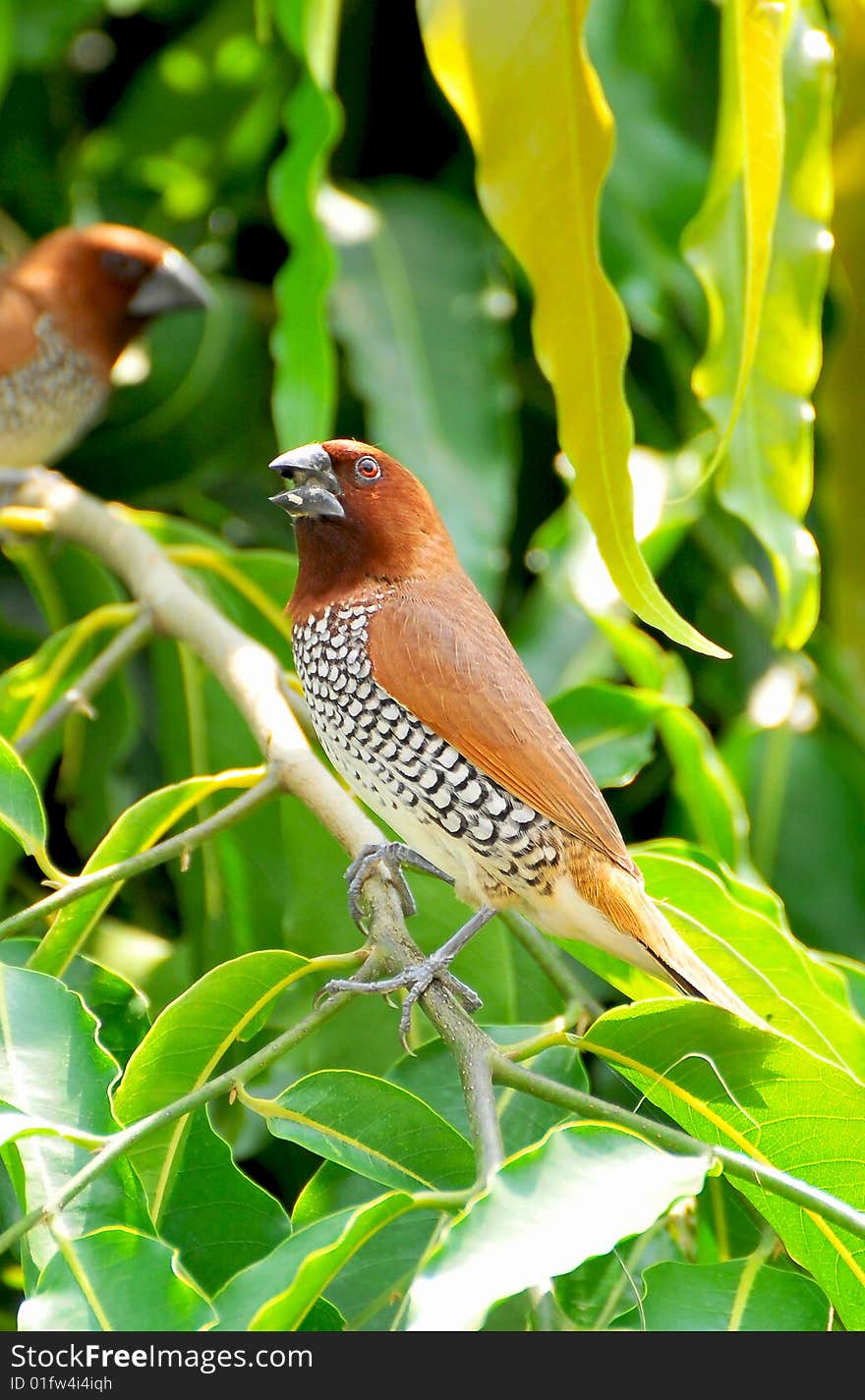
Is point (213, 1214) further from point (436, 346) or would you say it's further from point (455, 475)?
point (436, 346)

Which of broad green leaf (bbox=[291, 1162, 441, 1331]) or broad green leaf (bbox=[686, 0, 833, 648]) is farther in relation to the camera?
broad green leaf (bbox=[686, 0, 833, 648])

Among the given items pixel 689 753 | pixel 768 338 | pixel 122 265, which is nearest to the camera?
pixel 768 338

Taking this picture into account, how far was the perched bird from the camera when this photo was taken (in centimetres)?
353

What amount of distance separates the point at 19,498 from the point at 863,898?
195 centimetres

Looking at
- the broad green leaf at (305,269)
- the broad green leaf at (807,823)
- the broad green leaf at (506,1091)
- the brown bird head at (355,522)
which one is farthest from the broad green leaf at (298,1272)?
the broad green leaf at (807,823)

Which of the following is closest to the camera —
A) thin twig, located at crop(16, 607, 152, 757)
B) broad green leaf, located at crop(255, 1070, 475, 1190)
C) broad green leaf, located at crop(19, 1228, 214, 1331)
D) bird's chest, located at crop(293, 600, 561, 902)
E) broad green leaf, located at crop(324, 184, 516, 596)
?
broad green leaf, located at crop(19, 1228, 214, 1331)

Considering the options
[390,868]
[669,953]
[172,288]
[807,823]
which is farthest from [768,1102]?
[172,288]

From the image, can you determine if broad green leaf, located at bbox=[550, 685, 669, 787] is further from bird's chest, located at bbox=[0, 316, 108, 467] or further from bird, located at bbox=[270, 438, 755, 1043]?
bird's chest, located at bbox=[0, 316, 108, 467]

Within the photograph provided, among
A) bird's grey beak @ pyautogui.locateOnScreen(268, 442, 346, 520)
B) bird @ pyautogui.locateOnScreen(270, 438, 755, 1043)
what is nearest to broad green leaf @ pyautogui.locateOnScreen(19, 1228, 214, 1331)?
bird @ pyautogui.locateOnScreen(270, 438, 755, 1043)

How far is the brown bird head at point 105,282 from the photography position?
3512 mm

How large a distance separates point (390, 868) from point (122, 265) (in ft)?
7.04

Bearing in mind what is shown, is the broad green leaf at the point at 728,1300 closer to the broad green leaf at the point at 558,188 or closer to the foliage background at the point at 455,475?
the foliage background at the point at 455,475

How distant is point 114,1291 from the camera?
1.37 metres

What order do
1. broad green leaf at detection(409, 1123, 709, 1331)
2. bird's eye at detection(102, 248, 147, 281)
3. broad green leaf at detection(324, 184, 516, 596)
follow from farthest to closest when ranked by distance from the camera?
bird's eye at detection(102, 248, 147, 281) → broad green leaf at detection(324, 184, 516, 596) → broad green leaf at detection(409, 1123, 709, 1331)
